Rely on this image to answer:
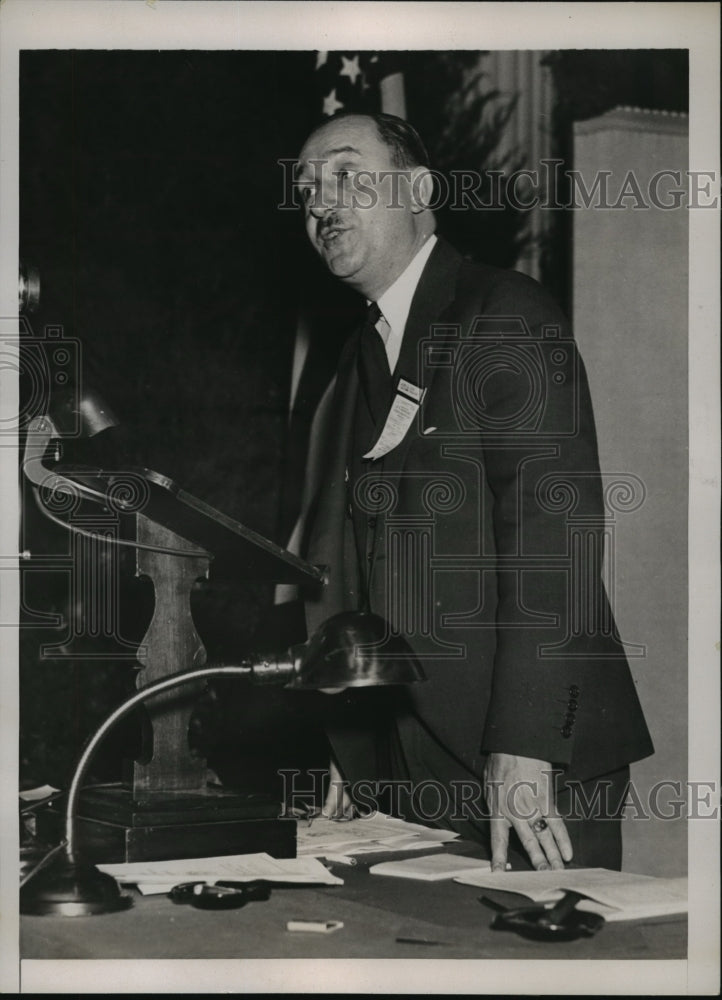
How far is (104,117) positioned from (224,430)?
719 mm

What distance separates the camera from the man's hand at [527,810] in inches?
72.2

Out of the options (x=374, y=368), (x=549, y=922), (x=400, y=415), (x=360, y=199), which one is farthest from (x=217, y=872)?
(x=360, y=199)

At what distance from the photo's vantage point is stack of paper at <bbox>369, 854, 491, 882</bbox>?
65.1 inches

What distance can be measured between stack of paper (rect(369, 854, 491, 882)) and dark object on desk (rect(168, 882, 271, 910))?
0.19 metres

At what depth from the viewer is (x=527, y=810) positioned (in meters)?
1.85

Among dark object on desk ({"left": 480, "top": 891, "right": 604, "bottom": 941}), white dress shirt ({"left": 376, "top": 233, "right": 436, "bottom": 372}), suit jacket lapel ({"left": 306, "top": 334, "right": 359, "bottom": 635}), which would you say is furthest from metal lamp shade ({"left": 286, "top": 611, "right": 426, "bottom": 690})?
white dress shirt ({"left": 376, "top": 233, "right": 436, "bottom": 372})

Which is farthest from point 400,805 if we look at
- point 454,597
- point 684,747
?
point 684,747

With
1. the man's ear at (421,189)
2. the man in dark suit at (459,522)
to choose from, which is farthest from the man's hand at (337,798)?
the man's ear at (421,189)

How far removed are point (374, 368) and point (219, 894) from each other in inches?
43.7

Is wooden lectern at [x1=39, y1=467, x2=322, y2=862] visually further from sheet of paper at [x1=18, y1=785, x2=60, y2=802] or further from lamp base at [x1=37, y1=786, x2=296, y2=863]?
sheet of paper at [x1=18, y1=785, x2=60, y2=802]

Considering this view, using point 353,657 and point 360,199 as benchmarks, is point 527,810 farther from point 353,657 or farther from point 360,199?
point 360,199

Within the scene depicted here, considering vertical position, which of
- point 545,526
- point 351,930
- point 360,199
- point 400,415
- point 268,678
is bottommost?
point 351,930

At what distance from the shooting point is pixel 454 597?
6.98 feet

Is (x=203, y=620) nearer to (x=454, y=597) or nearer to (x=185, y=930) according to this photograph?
(x=454, y=597)
